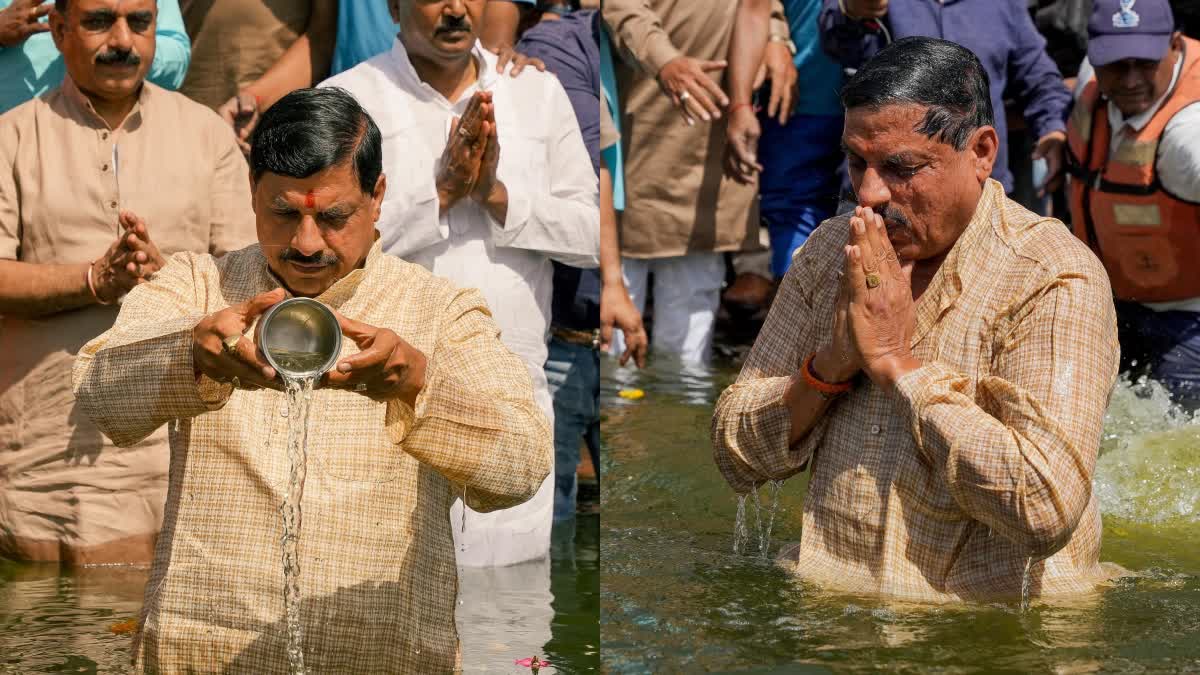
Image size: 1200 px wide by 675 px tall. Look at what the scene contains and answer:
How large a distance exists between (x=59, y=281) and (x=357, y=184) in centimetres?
202

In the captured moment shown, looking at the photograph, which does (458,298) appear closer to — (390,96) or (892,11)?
(390,96)

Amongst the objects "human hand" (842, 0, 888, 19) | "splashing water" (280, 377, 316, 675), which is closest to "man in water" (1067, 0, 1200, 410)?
"human hand" (842, 0, 888, 19)

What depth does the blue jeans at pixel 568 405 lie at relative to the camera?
269 inches

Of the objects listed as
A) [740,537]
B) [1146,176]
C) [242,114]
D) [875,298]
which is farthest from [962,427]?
[1146,176]

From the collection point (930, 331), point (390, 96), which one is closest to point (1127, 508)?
point (930, 331)

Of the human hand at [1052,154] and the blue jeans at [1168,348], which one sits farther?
the human hand at [1052,154]

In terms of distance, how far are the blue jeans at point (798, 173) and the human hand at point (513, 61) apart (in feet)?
7.59

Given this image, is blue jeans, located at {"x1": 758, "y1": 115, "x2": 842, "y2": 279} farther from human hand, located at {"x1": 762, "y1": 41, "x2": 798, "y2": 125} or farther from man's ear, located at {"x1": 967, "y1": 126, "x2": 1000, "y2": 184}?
man's ear, located at {"x1": 967, "y1": 126, "x2": 1000, "y2": 184}

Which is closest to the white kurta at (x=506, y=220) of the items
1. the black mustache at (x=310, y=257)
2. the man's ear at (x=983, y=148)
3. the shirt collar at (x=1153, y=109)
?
the black mustache at (x=310, y=257)

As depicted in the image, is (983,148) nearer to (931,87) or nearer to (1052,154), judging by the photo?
(931,87)

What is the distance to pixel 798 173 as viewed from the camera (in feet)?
28.6

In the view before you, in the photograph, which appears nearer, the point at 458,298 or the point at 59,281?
the point at 458,298

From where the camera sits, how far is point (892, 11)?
310 inches

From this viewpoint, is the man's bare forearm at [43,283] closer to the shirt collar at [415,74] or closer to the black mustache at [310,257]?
the shirt collar at [415,74]
